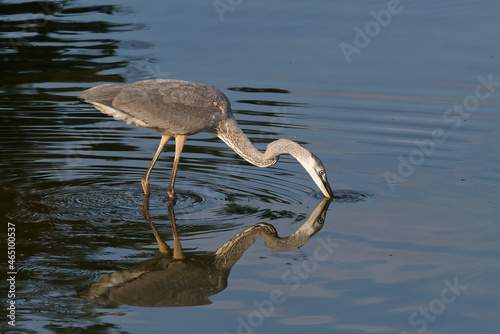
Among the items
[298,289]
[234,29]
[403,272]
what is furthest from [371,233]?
[234,29]

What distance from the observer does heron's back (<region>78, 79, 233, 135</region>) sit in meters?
10.8

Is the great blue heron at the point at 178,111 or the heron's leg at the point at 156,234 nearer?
the heron's leg at the point at 156,234

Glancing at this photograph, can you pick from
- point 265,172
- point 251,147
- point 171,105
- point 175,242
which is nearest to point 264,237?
point 175,242

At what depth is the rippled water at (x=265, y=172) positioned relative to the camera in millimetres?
8219

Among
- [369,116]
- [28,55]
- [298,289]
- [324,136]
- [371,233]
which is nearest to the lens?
[298,289]

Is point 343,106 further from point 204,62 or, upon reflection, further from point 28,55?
point 28,55

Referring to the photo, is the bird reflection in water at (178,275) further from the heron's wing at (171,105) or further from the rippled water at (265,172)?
the heron's wing at (171,105)

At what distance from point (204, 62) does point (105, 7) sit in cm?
468

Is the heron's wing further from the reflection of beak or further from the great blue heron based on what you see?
the reflection of beak

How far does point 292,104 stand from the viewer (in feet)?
50.8

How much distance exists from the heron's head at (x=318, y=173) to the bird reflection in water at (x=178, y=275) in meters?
1.01

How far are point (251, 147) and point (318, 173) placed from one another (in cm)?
98

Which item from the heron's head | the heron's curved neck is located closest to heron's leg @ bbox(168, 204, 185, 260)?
the heron's curved neck

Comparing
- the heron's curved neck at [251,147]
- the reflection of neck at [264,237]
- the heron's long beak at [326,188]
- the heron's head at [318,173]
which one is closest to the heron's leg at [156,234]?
the reflection of neck at [264,237]
